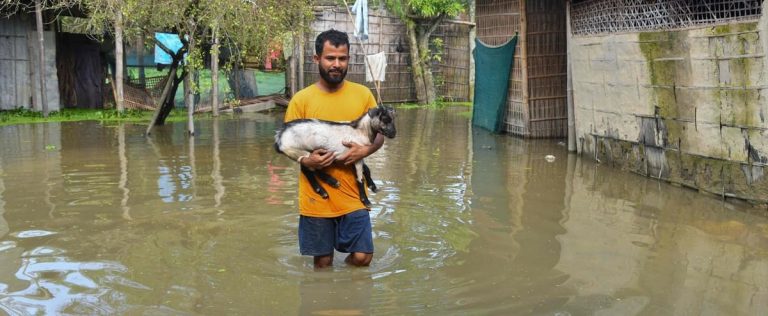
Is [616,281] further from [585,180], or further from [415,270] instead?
[585,180]

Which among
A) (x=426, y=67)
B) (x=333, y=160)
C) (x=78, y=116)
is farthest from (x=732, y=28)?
(x=426, y=67)

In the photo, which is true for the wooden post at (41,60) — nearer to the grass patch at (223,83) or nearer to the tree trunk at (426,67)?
the grass patch at (223,83)

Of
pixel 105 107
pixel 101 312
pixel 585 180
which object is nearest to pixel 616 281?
pixel 101 312

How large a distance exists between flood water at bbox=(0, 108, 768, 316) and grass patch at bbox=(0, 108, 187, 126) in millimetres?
5083

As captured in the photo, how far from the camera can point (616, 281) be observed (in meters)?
4.76

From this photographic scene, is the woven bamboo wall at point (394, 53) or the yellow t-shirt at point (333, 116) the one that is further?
the woven bamboo wall at point (394, 53)

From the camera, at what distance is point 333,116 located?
14.5 feet

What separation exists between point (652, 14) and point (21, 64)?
13.4m

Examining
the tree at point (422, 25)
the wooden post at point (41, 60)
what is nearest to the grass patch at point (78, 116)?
the wooden post at point (41, 60)

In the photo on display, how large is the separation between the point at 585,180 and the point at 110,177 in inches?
207

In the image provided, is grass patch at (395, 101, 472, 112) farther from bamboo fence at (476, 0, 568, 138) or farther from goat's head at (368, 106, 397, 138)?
goat's head at (368, 106, 397, 138)

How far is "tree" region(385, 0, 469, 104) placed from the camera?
18984 mm

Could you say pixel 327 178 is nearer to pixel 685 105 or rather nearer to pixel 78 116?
pixel 685 105

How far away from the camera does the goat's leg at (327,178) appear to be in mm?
4406
